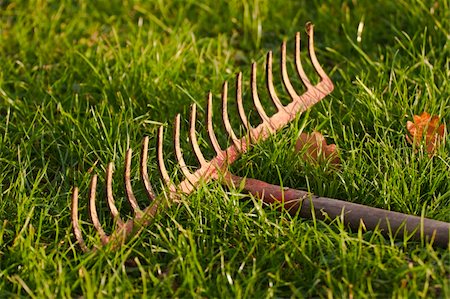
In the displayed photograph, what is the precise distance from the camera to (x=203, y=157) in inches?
121

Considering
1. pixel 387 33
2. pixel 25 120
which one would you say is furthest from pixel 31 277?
pixel 387 33

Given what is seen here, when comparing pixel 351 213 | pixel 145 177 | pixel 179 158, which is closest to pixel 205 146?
pixel 179 158

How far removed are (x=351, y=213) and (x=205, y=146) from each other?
2.34 ft

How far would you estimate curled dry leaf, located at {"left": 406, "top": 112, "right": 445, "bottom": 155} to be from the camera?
3107 millimetres

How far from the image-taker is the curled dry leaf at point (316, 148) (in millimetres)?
3100

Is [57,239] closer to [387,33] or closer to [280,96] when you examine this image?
[280,96]

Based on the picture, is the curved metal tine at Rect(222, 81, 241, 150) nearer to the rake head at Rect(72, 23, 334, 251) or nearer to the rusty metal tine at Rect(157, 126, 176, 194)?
the rake head at Rect(72, 23, 334, 251)

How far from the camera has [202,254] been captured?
268 centimetres

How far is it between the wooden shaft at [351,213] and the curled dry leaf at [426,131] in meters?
0.45

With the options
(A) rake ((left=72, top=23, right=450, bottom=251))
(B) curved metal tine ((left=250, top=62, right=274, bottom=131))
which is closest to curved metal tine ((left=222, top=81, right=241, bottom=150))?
(A) rake ((left=72, top=23, right=450, bottom=251))

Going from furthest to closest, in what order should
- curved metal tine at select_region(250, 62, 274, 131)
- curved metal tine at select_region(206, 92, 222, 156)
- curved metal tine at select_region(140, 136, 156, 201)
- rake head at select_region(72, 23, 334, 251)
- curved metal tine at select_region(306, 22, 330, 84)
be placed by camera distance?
curved metal tine at select_region(306, 22, 330, 84)
curved metal tine at select_region(250, 62, 274, 131)
curved metal tine at select_region(206, 92, 222, 156)
curved metal tine at select_region(140, 136, 156, 201)
rake head at select_region(72, 23, 334, 251)

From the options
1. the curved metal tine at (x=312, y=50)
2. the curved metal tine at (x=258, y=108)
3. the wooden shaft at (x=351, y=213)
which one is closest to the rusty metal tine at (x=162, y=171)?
→ the wooden shaft at (x=351, y=213)

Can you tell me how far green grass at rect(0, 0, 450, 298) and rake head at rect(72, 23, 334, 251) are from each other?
0.16 feet

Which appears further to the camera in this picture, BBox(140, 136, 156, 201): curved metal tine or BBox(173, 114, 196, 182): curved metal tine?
BBox(173, 114, 196, 182): curved metal tine
